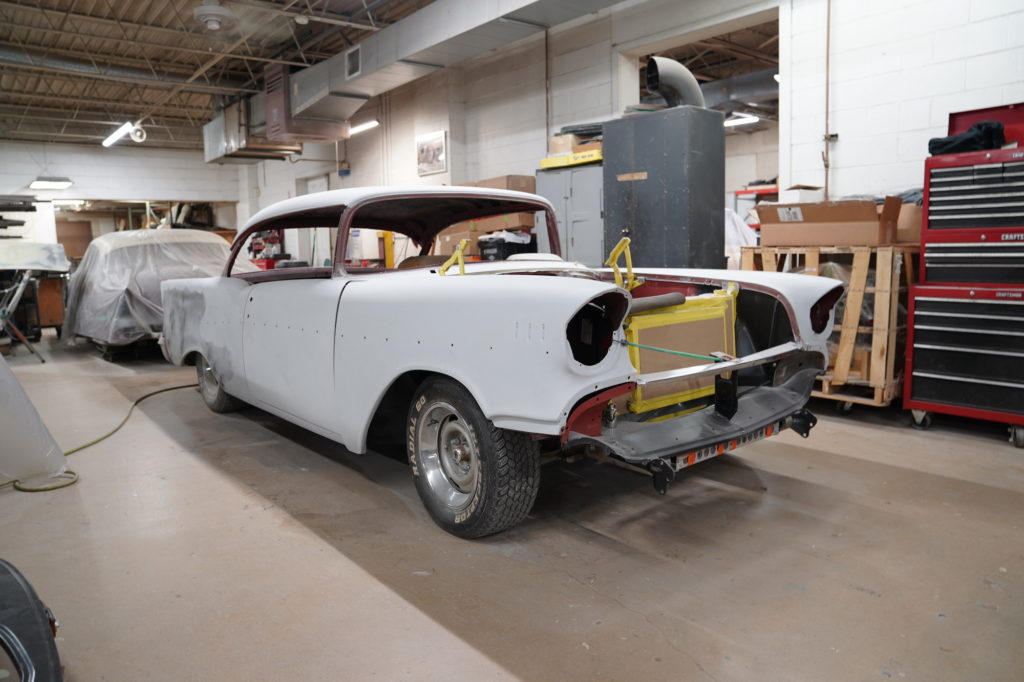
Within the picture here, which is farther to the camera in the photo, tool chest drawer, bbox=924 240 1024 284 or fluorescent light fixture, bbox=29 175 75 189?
fluorescent light fixture, bbox=29 175 75 189

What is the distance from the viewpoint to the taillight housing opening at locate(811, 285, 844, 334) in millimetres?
3207

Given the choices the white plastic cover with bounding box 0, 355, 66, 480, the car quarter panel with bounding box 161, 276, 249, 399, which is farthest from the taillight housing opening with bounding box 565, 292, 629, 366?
the white plastic cover with bounding box 0, 355, 66, 480

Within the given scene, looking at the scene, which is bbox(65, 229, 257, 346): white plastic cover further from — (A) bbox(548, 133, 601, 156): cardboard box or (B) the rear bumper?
(B) the rear bumper

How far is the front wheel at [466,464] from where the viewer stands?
2611 mm

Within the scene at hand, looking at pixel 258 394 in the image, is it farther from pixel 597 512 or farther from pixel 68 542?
pixel 597 512

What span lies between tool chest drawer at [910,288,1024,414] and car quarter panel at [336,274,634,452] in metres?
3.01

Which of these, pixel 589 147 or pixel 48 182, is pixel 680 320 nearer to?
pixel 589 147

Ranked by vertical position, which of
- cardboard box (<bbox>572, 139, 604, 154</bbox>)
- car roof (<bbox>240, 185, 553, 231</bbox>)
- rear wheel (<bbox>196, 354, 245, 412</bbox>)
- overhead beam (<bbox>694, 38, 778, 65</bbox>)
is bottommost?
rear wheel (<bbox>196, 354, 245, 412</bbox>)

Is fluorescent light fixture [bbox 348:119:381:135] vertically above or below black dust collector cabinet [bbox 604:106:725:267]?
above

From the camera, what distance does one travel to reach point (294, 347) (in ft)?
11.8

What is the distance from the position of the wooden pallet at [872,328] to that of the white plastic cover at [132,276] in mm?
5841

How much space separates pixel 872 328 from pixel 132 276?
726 cm

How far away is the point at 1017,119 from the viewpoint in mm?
4570

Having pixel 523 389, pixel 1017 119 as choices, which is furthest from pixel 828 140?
pixel 523 389
